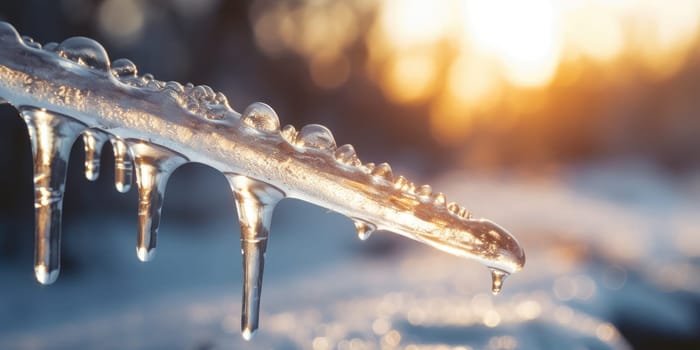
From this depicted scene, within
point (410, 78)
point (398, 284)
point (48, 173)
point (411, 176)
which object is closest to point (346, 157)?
point (48, 173)

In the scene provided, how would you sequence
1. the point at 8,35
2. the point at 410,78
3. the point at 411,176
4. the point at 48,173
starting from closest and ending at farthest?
the point at 8,35 < the point at 48,173 < the point at 411,176 < the point at 410,78

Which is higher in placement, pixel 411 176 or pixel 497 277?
pixel 411 176

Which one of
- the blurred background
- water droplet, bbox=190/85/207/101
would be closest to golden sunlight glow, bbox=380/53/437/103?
the blurred background

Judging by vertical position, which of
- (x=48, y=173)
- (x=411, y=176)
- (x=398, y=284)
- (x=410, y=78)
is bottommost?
(x=48, y=173)

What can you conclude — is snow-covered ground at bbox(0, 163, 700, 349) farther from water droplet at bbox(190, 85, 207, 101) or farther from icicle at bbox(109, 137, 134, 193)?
water droplet at bbox(190, 85, 207, 101)

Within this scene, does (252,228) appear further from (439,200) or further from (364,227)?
(439,200)

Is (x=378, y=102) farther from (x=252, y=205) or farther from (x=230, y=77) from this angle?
(x=252, y=205)

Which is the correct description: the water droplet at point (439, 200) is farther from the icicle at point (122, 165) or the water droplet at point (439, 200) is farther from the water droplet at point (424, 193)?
the icicle at point (122, 165)

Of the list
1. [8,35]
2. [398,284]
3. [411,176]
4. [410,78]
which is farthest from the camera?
[410,78]
